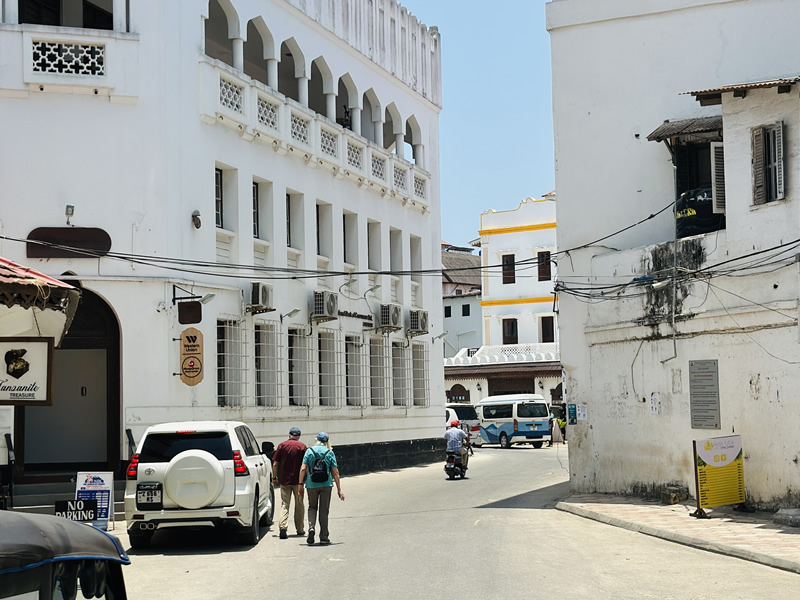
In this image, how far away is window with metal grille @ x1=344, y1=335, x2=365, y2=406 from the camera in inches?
1261

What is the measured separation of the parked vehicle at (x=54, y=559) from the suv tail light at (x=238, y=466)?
1046 cm

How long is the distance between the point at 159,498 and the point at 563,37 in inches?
551

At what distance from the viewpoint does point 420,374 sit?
122 feet

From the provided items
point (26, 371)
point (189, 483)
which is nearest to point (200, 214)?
point (189, 483)

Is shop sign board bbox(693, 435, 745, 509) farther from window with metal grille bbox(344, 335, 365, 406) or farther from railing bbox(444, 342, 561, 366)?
railing bbox(444, 342, 561, 366)

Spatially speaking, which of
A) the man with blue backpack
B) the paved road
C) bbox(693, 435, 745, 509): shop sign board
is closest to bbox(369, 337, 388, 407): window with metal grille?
the paved road

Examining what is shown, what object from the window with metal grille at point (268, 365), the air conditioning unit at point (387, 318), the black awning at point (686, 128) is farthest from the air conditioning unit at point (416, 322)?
the black awning at point (686, 128)

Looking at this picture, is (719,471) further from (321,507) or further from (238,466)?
(238,466)

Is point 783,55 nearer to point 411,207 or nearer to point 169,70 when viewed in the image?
point 169,70

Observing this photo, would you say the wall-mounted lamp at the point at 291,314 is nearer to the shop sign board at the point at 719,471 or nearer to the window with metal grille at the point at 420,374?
the window with metal grille at the point at 420,374

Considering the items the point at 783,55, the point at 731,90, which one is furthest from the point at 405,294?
the point at 731,90

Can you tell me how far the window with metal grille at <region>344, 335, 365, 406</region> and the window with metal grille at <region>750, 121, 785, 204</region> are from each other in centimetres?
1586

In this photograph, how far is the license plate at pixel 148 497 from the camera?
51.0 feet

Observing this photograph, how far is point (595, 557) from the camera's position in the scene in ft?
46.6
